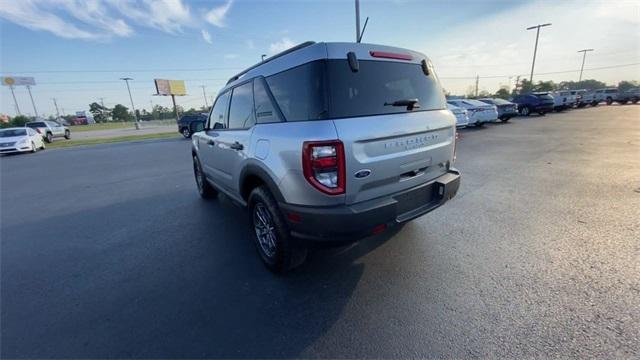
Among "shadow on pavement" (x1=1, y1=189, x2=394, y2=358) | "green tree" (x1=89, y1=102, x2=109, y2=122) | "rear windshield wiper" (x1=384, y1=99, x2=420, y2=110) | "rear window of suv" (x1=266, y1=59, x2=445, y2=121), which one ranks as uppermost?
"green tree" (x1=89, y1=102, x2=109, y2=122)

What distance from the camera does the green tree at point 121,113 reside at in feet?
327

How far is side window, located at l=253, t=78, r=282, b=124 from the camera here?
2723 millimetres

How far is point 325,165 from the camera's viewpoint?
84.4 inches

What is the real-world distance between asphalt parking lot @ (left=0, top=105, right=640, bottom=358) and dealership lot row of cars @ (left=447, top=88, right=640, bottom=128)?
844 centimetres

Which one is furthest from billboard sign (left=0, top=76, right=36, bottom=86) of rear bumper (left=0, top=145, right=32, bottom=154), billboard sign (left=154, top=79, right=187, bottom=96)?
rear bumper (left=0, top=145, right=32, bottom=154)

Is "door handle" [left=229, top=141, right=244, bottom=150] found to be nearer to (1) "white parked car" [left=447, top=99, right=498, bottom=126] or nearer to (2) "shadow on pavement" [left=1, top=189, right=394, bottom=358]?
(2) "shadow on pavement" [left=1, top=189, right=394, bottom=358]

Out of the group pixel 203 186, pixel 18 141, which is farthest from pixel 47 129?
pixel 203 186

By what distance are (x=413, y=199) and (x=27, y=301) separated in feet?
12.7

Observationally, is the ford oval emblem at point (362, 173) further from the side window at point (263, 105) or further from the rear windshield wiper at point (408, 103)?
the side window at point (263, 105)

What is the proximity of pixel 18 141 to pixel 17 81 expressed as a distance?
52.8 meters

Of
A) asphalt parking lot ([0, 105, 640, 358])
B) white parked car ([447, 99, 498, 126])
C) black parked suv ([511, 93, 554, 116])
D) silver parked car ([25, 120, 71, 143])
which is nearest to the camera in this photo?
asphalt parking lot ([0, 105, 640, 358])

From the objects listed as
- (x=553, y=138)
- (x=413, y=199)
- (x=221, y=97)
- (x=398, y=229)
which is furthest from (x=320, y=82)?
(x=553, y=138)

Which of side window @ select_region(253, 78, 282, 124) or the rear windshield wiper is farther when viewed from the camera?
side window @ select_region(253, 78, 282, 124)

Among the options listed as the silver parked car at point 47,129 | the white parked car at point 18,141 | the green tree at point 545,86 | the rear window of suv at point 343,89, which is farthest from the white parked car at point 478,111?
Result: the green tree at point 545,86
